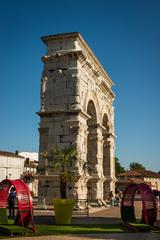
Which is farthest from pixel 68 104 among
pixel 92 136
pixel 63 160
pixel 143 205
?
pixel 143 205

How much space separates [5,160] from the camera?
61969 millimetres

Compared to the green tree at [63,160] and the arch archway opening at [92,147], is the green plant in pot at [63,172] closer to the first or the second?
the green tree at [63,160]

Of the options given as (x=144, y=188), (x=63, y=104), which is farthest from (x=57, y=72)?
(x=144, y=188)

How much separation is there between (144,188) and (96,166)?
12617 mm

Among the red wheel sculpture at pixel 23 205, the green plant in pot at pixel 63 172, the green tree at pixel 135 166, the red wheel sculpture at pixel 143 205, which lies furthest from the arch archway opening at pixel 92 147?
the green tree at pixel 135 166

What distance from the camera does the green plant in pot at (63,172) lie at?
14.9 metres

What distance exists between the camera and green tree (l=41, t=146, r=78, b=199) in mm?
19225

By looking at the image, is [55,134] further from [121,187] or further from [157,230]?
[121,187]

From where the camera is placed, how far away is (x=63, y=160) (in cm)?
1959

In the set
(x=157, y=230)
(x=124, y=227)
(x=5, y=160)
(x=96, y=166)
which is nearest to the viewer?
(x=157, y=230)

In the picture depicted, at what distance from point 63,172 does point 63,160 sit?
2.28 feet

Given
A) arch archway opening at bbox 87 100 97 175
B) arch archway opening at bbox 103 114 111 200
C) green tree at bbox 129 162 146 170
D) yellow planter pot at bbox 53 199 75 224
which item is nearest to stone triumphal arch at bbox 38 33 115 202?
arch archway opening at bbox 87 100 97 175

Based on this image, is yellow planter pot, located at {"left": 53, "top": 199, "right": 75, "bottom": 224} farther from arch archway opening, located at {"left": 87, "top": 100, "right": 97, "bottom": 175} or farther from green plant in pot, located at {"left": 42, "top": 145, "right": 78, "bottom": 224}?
arch archway opening, located at {"left": 87, "top": 100, "right": 97, "bottom": 175}

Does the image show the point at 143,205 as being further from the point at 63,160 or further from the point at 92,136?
the point at 92,136
